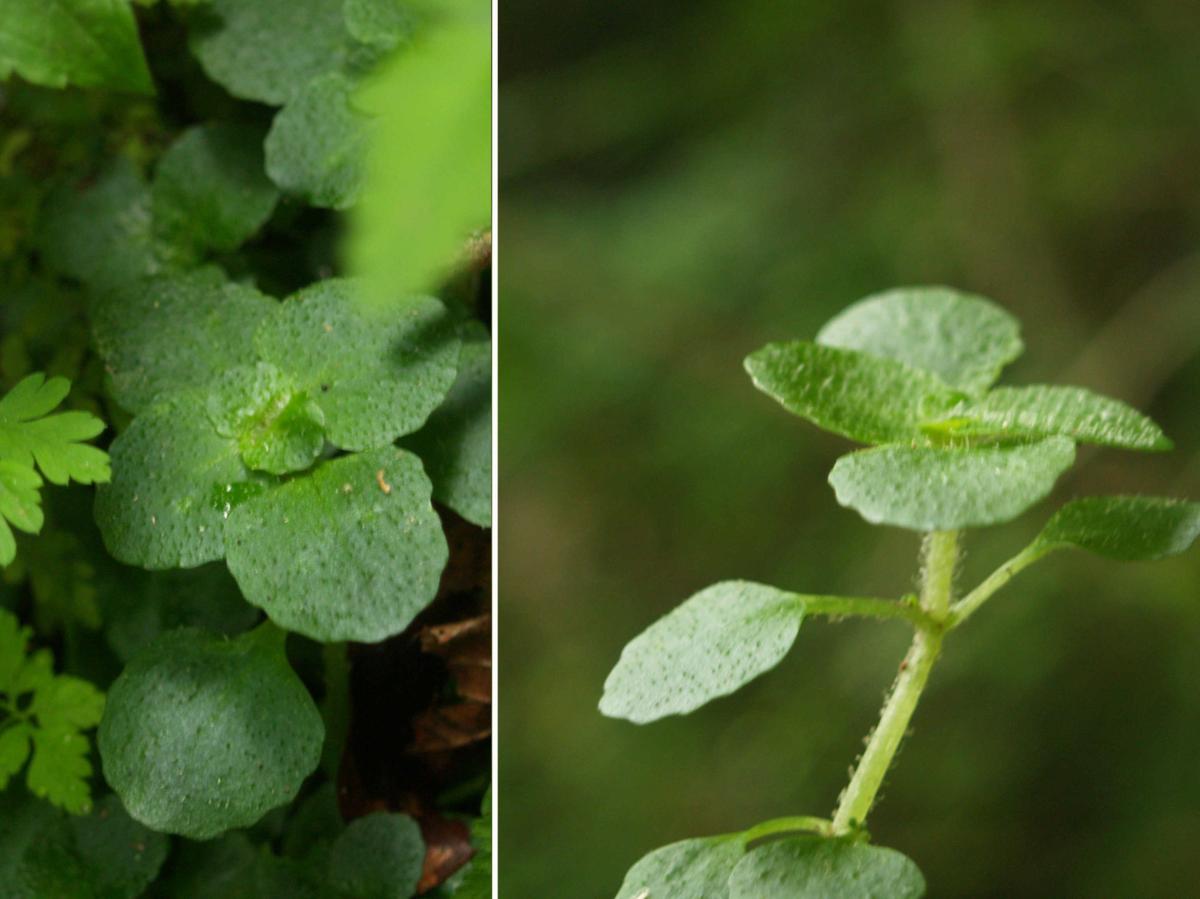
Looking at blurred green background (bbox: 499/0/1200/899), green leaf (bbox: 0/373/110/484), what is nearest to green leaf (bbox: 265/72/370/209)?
green leaf (bbox: 0/373/110/484)

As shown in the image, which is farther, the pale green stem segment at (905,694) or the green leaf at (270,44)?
the green leaf at (270,44)

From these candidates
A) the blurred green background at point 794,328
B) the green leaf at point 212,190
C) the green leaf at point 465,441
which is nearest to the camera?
the green leaf at point 465,441

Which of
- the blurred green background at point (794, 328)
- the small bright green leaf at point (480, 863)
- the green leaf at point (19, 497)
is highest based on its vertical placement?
the green leaf at point (19, 497)

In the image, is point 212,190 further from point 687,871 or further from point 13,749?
point 687,871

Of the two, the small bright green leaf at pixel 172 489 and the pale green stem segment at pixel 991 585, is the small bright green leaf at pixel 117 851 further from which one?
the pale green stem segment at pixel 991 585

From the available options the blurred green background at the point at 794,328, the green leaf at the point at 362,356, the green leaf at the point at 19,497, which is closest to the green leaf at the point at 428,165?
the green leaf at the point at 362,356

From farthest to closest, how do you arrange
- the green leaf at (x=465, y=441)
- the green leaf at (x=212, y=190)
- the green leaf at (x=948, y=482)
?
the green leaf at (x=212, y=190), the green leaf at (x=465, y=441), the green leaf at (x=948, y=482)

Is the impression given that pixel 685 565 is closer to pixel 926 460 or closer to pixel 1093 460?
pixel 1093 460
